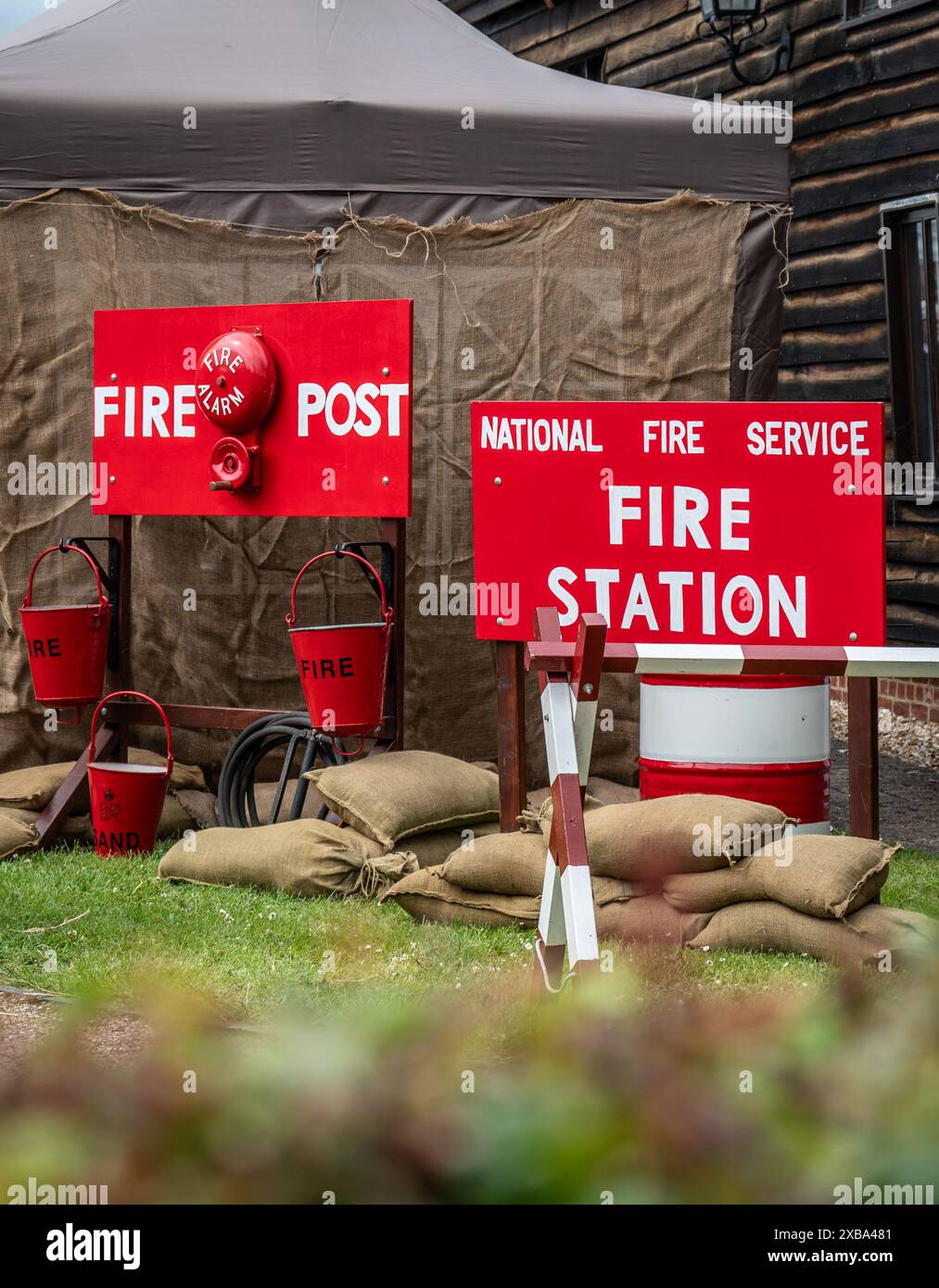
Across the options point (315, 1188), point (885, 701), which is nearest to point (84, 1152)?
point (315, 1188)

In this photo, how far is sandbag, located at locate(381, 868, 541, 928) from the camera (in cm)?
462

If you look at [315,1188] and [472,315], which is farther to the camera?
[472,315]

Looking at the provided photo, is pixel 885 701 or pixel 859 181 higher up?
pixel 859 181

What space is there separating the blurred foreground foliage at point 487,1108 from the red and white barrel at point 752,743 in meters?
4.21

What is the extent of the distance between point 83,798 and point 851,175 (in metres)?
6.09

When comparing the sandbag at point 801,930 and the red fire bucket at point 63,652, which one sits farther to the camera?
the red fire bucket at point 63,652

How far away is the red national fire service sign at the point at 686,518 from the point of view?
204 inches

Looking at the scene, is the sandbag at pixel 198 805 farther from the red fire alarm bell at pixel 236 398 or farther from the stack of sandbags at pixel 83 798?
the red fire alarm bell at pixel 236 398

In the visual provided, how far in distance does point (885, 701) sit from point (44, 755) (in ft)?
17.1

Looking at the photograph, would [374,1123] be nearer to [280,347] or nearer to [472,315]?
[280,347]

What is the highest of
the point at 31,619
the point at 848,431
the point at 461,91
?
the point at 461,91

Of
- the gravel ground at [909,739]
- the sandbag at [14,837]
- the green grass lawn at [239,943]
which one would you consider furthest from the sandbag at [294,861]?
the gravel ground at [909,739]

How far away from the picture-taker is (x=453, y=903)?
4695mm
